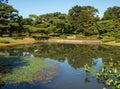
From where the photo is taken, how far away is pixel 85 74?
22.1 meters

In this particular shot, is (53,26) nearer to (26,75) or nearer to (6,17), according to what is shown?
(6,17)

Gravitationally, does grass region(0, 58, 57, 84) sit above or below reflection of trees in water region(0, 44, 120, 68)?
above

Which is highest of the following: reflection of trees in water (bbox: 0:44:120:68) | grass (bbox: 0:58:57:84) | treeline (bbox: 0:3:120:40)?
treeline (bbox: 0:3:120:40)

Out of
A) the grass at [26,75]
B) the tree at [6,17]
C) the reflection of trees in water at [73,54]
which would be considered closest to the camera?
the grass at [26,75]

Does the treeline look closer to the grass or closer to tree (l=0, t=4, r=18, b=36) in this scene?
tree (l=0, t=4, r=18, b=36)

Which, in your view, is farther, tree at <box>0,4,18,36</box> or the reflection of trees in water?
tree at <box>0,4,18,36</box>

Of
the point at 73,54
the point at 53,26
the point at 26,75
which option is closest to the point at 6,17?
the point at 53,26

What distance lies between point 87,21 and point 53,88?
214 ft

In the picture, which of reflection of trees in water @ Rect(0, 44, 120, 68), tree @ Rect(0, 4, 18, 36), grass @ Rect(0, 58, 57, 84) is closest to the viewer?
grass @ Rect(0, 58, 57, 84)

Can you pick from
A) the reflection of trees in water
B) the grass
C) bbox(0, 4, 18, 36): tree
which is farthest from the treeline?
the grass

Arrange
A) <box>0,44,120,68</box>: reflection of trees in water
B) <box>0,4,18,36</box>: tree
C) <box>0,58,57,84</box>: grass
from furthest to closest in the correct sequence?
1. <box>0,4,18,36</box>: tree
2. <box>0,44,120,68</box>: reflection of trees in water
3. <box>0,58,57,84</box>: grass

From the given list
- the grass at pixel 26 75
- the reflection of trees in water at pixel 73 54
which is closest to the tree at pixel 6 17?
the reflection of trees in water at pixel 73 54

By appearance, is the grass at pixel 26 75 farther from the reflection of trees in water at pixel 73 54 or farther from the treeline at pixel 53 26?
the treeline at pixel 53 26

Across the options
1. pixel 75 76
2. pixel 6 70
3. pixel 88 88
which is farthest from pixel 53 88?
pixel 6 70
